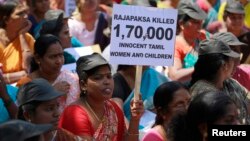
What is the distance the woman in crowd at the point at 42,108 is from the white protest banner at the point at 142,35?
86 centimetres

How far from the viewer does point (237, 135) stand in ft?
16.8

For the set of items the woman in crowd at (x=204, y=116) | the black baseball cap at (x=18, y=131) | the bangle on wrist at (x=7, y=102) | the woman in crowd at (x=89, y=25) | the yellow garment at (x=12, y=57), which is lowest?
the woman in crowd at (x=89, y=25)

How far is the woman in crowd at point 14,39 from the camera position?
8562 millimetres

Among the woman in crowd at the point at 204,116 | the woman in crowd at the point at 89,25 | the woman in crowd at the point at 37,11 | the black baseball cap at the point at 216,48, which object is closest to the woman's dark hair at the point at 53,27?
the woman in crowd at the point at 37,11

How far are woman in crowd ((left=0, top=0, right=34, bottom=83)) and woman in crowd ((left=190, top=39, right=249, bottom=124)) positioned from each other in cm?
202

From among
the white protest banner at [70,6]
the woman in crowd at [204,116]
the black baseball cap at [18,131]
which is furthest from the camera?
the white protest banner at [70,6]

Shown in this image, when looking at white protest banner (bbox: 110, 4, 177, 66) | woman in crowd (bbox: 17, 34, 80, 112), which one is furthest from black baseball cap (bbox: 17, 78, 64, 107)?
woman in crowd (bbox: 17, 34, 80, 112)

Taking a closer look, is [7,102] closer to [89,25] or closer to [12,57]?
[12,57]

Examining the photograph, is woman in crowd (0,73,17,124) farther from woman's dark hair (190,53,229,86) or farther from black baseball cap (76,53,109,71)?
woman's dark hair (190,53,229,86)

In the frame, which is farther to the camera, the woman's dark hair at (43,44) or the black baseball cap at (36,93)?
the woman's dark hair at (43,44)

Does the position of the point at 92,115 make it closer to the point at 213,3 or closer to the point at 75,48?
the point at 75,48

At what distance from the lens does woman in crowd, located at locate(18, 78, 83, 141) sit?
599cm

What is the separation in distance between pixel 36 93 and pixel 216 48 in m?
1.96

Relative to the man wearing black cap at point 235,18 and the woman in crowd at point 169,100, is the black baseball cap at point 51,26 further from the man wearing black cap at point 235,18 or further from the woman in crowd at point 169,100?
the man wearing black cap at point 235,18
